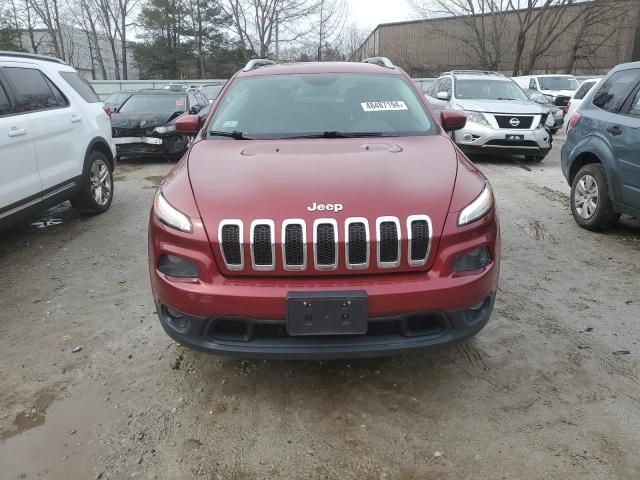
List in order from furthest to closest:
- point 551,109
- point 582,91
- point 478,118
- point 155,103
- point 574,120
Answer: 1. point 551,109
2. point 582,91
3. point 155,103
4. point 478,118
5. point 574,120

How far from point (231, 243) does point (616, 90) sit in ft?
16.1

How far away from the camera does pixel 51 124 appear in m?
5.29

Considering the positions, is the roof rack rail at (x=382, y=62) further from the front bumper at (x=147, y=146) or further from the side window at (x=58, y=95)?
the front bumper at (x=147, y=146)

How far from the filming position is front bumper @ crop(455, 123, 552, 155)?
9766 mm

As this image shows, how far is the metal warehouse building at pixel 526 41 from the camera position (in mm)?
32844

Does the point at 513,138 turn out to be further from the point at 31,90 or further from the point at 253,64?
the point at 31,90

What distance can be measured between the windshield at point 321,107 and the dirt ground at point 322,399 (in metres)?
1.50

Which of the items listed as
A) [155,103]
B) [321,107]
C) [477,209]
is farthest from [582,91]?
[477,209]

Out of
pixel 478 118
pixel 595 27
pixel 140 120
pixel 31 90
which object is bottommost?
pixel 140 120

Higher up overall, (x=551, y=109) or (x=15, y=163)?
(x=15, y=163)

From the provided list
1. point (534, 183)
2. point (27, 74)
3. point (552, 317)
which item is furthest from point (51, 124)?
point (534, 183)

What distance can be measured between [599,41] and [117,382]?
4157cm

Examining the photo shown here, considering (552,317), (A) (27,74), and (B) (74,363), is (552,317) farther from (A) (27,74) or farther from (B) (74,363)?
(A) (27,74)

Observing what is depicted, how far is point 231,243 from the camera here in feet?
8.04
